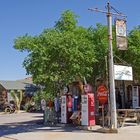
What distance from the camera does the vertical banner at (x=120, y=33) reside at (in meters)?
20.2

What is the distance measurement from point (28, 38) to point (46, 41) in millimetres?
2184

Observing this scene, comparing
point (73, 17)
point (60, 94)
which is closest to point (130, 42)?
point (73, 17)

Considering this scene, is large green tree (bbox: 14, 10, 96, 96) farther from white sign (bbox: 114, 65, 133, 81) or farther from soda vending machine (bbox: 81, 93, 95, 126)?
white sign (bbox: 114, 65, 133, 81)

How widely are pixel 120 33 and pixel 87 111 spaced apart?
14.1ft

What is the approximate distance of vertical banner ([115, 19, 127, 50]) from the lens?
20172mm

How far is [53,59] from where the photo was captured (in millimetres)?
22609

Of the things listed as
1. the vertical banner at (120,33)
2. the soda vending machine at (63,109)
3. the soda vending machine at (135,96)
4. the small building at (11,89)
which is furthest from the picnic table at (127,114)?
the small building at (11,89)

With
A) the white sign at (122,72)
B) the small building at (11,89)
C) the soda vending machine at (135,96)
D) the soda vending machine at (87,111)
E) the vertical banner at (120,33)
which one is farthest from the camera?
the small building at (11,89)

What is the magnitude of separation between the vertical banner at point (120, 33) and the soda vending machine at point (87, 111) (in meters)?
3.19

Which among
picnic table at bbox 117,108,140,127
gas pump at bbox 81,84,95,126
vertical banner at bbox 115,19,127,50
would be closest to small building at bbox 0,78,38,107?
picnic table at bbox 117,108,140,127

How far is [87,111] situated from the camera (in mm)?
21750

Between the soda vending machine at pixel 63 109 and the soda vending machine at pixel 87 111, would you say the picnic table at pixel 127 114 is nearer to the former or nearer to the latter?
the soda vending machine at pixel 87 111

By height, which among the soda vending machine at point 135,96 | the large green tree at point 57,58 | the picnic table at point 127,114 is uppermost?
the large green tree at point 57,58

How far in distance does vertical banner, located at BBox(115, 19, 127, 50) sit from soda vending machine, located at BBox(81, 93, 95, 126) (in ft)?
10.5
